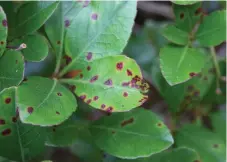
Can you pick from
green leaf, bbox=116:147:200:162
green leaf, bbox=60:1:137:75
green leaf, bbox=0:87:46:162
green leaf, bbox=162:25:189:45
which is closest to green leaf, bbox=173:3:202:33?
green leaf, bbox=162:25:189:45

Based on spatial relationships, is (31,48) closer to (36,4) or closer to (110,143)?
(36,4)

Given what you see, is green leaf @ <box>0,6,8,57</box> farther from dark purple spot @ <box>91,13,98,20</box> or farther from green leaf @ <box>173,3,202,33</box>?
green leaf @ <box>173,3,202,33</box>

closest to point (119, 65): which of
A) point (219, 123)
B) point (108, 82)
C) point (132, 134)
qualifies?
point (108, 82)

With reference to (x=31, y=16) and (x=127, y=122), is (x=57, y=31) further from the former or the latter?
(x=127, y=122)

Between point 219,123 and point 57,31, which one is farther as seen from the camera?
point 219,123

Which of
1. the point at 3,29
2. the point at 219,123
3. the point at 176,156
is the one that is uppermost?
the point at 3,29

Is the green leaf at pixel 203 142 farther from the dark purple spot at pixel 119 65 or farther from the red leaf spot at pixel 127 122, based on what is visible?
the dark purple spot at pixel 119 65
